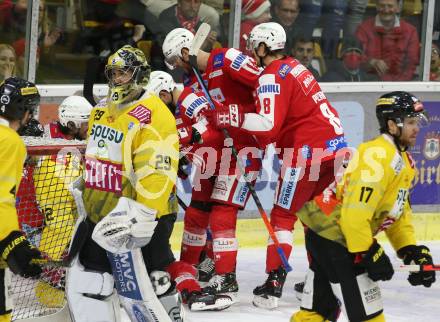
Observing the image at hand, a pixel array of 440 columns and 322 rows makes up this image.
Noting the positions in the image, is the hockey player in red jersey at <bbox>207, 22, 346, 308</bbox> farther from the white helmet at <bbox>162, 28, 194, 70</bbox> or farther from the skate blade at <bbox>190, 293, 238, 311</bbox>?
the white helmet at <bbox>162, 28, 194, 70</bbox>

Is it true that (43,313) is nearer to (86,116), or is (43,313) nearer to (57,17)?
(86,116)

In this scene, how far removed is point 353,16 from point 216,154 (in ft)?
7.73

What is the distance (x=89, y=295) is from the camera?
441 cm

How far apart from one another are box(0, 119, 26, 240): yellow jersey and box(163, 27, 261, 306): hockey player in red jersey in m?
1.87

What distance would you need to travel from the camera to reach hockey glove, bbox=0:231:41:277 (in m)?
4.08

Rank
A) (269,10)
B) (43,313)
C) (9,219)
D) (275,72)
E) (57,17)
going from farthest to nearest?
(269,10) < (57,17) < (275,72) < (43,313) < (9,219)

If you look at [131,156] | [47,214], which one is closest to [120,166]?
[131,156]

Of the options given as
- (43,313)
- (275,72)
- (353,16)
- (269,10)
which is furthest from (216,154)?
(353,16)

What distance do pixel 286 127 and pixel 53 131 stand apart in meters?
1.27

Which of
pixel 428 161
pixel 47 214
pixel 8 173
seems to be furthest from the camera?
pixel 428 161

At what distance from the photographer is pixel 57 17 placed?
694cm

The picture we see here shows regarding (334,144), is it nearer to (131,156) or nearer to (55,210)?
(55,210)

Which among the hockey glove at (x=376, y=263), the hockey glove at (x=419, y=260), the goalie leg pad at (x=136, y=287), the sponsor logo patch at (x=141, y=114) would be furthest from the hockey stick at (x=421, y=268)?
the sponsor logo patch at (x=141, y=114)

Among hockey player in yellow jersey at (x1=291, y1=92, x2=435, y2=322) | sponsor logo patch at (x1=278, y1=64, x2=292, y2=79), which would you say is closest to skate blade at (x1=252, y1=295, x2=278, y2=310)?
sponsor logo patch at (x1=278, y1=64, x2=292, y2=79)
